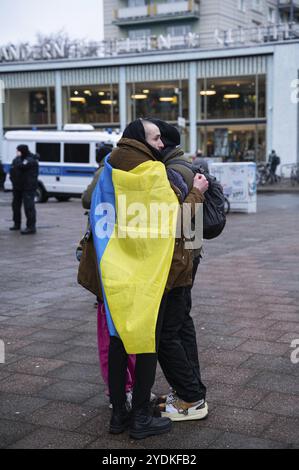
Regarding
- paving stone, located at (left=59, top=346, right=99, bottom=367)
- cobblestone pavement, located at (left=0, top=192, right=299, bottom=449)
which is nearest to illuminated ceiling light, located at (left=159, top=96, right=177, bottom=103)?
cobblestone pavement, located at (left=0, top=192, right=299, bottom=449)

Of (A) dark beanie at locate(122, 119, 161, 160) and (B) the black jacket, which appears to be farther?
(B) the black jacket

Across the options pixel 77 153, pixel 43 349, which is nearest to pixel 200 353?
pixel 43 349

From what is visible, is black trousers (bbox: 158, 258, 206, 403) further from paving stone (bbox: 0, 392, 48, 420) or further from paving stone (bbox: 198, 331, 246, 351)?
paving stone (bbox: 198, 331, 246, 351)

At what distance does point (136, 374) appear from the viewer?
11.9 ft

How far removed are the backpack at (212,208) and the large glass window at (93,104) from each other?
33444 millimetres

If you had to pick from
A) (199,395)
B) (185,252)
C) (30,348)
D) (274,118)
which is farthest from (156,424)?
(274,118)

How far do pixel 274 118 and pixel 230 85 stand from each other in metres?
2.93

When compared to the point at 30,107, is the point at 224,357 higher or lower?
lower

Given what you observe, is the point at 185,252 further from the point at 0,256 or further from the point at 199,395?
the point at 0,256

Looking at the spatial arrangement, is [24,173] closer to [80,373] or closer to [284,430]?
[80,373]

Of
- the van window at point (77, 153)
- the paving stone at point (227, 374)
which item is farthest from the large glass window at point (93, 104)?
the paving stone at point (227, 374)

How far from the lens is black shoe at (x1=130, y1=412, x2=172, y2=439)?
142 inches

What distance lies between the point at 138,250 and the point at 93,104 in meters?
34.9

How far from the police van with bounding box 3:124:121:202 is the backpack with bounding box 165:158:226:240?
18.0m
